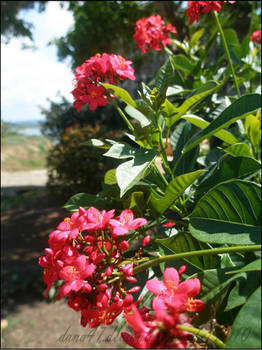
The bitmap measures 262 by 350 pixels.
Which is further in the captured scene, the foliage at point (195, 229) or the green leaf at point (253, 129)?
the green leaf at point (253, 129)

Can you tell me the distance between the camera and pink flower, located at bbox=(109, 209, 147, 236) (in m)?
0.51

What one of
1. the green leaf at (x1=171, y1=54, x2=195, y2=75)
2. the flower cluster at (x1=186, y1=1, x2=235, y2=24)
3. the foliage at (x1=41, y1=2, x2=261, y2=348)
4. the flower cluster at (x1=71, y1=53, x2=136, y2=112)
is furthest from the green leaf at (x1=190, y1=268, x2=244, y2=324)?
the green leaf at (x1=171, y1=54, x2=195, y2=75)

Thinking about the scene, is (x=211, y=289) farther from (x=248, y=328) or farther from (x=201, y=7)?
(x=201, y=7)

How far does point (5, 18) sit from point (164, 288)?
7.34 m

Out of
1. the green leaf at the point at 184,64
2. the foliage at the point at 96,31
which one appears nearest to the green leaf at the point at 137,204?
the green leaf at the point at 184,64

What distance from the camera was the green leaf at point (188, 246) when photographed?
1.82ft

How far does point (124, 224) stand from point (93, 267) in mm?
105

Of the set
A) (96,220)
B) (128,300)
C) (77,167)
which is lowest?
(77,167)

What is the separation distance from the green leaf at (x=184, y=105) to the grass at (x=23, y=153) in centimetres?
922

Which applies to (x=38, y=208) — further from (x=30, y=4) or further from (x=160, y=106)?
(x=160, y=106)

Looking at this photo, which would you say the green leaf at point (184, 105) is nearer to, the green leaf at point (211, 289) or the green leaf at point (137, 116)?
the green leaf at point (137, 116)

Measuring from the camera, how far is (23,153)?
10430 mm

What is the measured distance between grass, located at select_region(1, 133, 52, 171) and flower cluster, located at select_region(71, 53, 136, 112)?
904 centimetres

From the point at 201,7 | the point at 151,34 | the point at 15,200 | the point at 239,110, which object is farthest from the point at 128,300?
the point at 15,200
